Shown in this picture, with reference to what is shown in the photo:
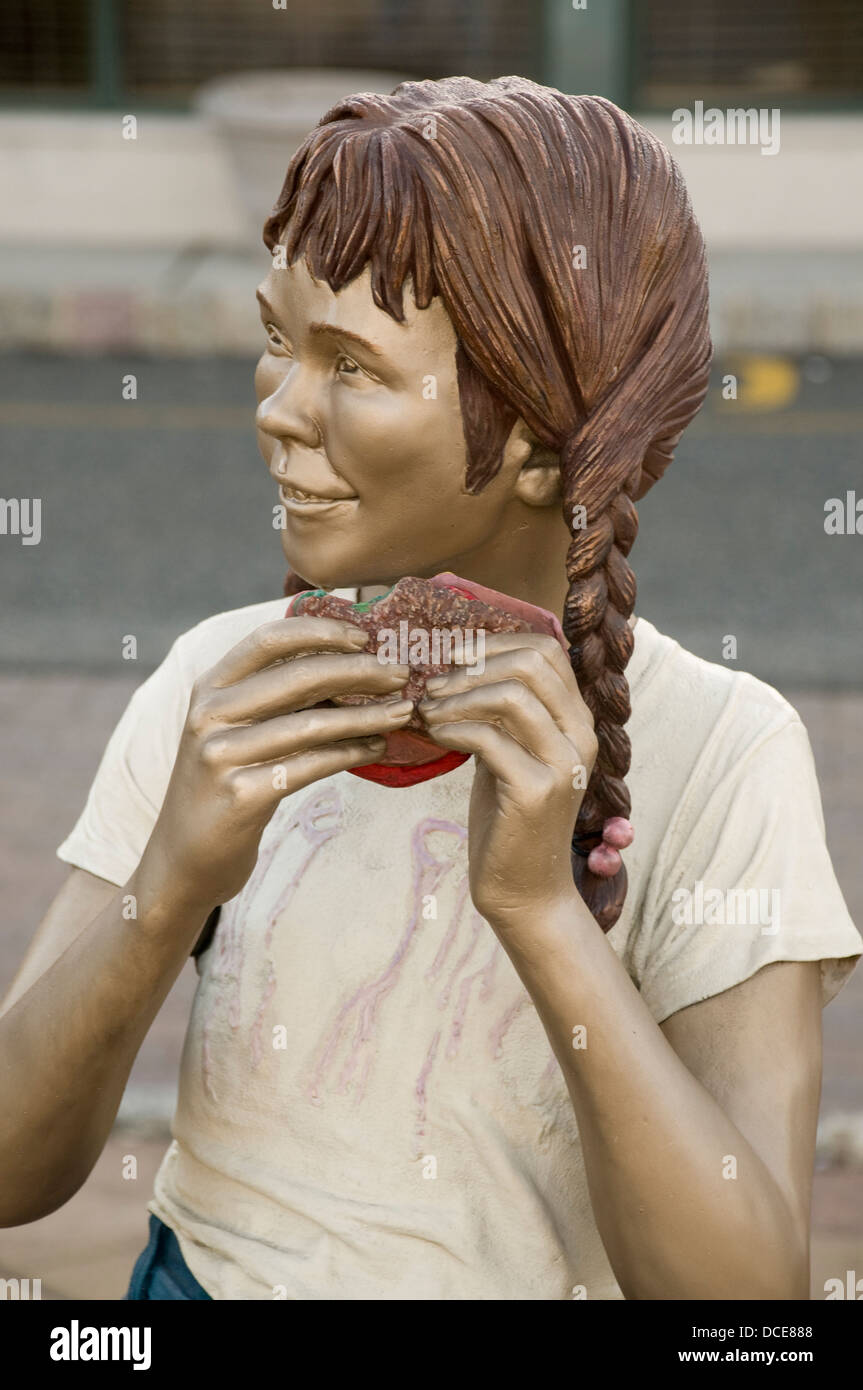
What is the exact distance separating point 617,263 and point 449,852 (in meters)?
0.76

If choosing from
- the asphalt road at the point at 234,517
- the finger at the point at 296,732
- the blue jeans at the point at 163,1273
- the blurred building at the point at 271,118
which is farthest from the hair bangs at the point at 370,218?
the blurred building at the point at 271,118

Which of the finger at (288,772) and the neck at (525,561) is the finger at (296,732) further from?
the neck at (525,561)

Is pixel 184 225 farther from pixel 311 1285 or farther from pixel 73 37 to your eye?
pixel 311 1285

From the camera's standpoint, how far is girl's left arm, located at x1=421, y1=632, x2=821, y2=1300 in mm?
2129

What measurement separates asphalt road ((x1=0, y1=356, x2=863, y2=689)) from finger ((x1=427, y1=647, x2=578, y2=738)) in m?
5.89

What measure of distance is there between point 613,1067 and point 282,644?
58 cm

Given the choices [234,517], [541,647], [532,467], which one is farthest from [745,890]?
[234,517]

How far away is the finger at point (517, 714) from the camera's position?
6.91 ft

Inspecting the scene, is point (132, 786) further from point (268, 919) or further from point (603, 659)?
point (603, 659)

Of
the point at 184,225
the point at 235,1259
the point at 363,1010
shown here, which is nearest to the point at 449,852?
the point at 363,1010

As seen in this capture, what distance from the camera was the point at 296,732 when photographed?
2.15m

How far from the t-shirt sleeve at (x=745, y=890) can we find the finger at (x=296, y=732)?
0.49m

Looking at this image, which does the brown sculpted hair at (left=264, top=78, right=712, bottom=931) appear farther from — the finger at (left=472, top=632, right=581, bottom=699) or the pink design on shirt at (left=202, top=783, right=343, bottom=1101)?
the pink design on shirt at (left=202, top=783, right=343, bottom=1101)

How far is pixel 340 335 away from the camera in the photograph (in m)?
2.26
